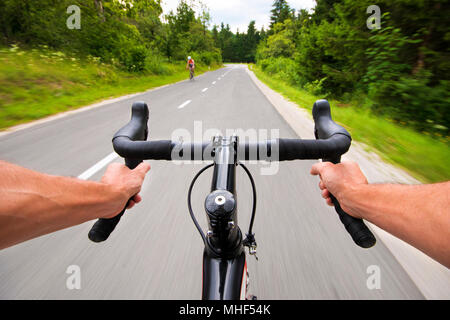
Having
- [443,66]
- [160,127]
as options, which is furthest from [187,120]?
[443,66]

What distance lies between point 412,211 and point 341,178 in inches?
13.4

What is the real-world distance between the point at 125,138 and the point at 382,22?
6785 millimetres

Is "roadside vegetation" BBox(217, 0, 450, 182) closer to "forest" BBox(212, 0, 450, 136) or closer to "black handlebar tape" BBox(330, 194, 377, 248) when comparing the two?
"forest" BBox(212, 0, 450, 136)

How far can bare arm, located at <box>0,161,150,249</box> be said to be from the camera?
691mm

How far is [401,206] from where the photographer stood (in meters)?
0.86

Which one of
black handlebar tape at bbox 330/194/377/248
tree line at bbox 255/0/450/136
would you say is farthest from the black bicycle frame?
tree line at bbox 255/0/450/136

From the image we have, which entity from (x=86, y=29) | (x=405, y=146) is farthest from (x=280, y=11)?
(x=405, y=146)

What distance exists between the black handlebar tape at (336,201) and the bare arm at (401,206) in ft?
0.13

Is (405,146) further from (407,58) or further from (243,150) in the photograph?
(243,150)

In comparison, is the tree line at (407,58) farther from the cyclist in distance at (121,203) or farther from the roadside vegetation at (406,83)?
the cyclist in distance at (121,203)

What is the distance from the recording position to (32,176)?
78cm

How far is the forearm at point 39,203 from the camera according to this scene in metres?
0.69

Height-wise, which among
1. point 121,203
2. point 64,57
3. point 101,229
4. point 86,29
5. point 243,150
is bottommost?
point 101,229

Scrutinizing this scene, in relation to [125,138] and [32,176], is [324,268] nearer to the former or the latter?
[125,138]
